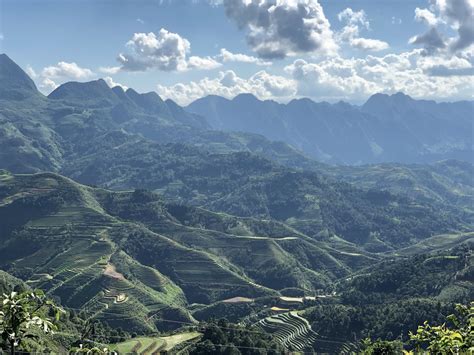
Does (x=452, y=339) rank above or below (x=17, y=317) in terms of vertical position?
below

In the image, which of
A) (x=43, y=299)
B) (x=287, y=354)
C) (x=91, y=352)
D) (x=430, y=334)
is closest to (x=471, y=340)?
(x=430, y=334)

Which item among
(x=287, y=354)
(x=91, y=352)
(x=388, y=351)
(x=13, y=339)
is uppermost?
(x=13, y=339)

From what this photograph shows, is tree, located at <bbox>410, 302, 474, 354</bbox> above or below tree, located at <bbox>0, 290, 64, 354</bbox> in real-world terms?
below

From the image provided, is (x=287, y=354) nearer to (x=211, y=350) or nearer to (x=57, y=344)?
(x=211, y=350)

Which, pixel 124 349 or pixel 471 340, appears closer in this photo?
pixel 471 340

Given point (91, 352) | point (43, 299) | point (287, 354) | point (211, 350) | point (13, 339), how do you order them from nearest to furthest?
1. point (13, 339)
2. point (43, 299)
3. point (91, 352)
4. point (211, 350)
5. point (287, 354)

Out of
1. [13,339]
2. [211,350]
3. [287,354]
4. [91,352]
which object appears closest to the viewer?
[13,339]

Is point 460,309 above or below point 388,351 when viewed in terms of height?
above

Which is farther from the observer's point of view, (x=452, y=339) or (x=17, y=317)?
(x=452, y=339)

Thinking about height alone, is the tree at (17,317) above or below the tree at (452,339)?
above

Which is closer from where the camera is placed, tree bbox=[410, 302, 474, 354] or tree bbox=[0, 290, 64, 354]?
tree bbox=[0, 290, 64, 354]

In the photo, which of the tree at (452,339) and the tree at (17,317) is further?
the tree at (452,339)
